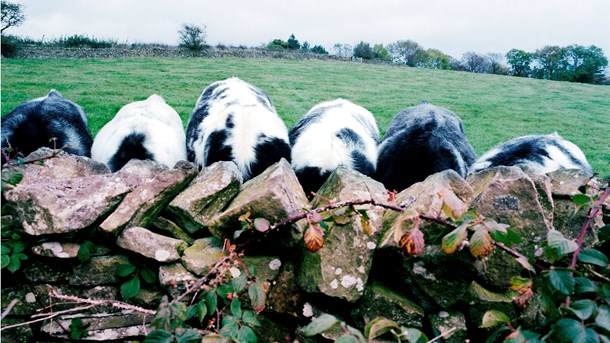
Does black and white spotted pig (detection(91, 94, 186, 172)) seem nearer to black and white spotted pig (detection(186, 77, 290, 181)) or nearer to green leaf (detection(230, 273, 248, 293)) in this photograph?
black and white spotted pig (detection(186, 77, 290, 181))

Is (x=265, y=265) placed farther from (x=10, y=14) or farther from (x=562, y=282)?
(x=10, y=14)

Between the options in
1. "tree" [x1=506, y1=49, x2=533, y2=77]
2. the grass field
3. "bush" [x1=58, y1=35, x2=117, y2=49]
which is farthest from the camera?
"tree" [x1=506, y1=49, x2=533, y2=77]

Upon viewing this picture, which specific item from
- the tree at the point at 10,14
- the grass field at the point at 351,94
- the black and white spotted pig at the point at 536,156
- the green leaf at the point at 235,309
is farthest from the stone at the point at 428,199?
the tree at the point at 10,14

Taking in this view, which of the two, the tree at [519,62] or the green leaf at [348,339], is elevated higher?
the tree at [519,62]

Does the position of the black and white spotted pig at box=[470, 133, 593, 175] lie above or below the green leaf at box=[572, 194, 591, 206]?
below

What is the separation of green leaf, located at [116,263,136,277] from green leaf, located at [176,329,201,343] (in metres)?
0.80

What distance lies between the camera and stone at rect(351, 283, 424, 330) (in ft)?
7.36

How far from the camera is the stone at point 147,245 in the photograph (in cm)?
233

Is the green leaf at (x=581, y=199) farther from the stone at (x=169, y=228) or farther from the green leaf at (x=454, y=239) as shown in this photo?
the stone at (x=169, y=228)

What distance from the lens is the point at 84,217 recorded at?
229 cm

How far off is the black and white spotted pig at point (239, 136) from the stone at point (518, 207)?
6.76 ft

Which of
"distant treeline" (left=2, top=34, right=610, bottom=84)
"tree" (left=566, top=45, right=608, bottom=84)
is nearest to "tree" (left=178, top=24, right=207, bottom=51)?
"distant treeline" (left=2, top=34, right=610, bottom=84)

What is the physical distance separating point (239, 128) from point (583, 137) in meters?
8.25

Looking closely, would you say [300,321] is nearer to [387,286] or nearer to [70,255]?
[387,286]
